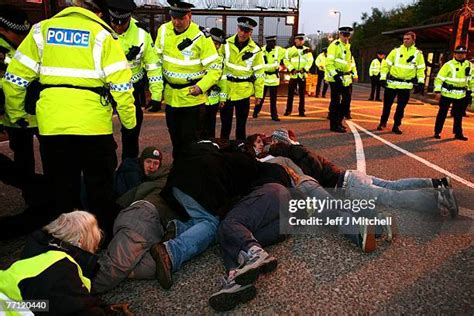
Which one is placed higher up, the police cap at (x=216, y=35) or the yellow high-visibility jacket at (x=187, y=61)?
the police cap at (x=216, y=35)

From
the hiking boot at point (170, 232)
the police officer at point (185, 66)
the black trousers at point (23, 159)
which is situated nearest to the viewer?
the hiking boot at point (170, 232)

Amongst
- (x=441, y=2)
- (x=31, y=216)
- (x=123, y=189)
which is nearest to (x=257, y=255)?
(x=123, y=189)

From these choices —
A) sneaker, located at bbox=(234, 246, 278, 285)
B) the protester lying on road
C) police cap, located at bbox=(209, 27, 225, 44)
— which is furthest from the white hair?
police cap, located at bbox=(209, 27, 225, 44)

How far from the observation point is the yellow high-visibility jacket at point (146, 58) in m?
4.40

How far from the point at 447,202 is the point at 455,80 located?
17.4 ft

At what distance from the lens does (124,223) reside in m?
2.89

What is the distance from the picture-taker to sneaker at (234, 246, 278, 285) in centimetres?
251

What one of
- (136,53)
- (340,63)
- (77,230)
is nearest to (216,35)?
(136,53)

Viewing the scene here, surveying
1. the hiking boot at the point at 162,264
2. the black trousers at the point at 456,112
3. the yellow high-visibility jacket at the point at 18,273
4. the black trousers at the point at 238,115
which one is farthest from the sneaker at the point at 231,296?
the black trousers at the point at 456,112

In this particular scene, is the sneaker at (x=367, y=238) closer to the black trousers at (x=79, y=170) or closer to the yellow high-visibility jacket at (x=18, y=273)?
the black trousers at (x=79, y=170)

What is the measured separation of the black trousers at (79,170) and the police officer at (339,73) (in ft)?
20.6

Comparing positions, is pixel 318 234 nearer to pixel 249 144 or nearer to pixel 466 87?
pixel 249 144

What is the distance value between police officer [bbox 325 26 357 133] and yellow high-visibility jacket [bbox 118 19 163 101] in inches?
196

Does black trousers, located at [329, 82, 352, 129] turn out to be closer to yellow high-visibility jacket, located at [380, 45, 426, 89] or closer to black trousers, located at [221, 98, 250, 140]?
yellow high-visibility jacket, located at [380, 45, 426, 89]
